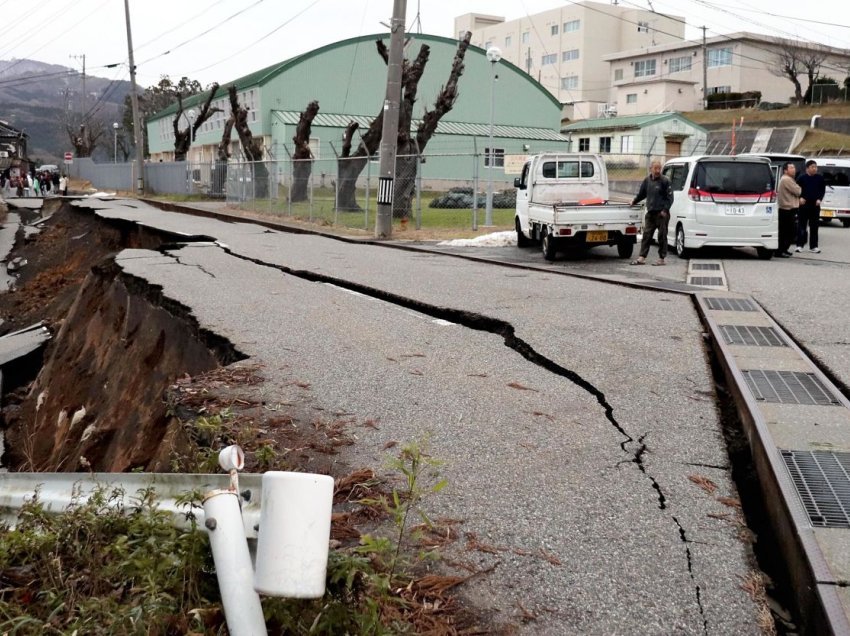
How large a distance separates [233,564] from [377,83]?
51.1 m

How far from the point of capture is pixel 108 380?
921cm

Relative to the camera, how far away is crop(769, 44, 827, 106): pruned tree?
61688 mm

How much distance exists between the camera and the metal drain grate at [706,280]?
11703 millimetres

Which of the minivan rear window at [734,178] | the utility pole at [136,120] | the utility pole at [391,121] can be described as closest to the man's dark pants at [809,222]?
the minivan rear window at [734,178]

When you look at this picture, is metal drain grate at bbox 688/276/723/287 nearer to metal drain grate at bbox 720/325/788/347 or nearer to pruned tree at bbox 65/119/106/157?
metal drain grate at bbox 720/325/788/347

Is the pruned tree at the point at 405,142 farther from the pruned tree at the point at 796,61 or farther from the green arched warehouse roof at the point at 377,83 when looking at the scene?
the pruned tree at the point at 796,61

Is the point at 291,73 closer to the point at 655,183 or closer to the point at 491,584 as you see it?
the point at 655,183

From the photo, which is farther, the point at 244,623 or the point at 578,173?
the point at 578,173

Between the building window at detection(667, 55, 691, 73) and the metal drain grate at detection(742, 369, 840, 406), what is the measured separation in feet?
230

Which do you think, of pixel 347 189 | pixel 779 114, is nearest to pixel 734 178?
pixel 347 189

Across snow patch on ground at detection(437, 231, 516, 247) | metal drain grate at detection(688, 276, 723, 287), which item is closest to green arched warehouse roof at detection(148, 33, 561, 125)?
snow patch on ground at detection(437, 231, 516, 247)

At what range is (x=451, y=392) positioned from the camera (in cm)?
568

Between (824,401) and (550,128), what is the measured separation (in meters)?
53.7

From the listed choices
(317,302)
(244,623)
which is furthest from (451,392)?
(317,302)
